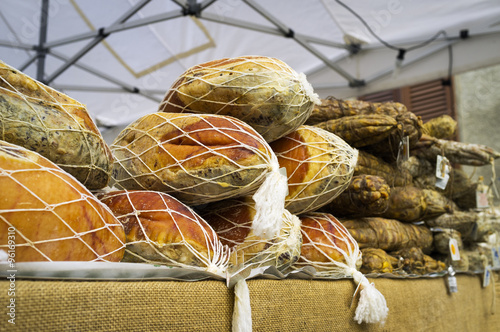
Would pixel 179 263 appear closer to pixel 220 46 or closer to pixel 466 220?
pixel 466 220

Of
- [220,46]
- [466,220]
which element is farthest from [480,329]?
[220,46]

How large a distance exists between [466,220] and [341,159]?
1.52 m

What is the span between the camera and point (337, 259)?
1.41 metres

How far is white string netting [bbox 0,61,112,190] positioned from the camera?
2.77ft

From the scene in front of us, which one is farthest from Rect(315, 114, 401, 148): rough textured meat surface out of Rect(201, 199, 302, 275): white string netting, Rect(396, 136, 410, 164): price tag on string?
Rect(201, 199, 302, 275): white string netting

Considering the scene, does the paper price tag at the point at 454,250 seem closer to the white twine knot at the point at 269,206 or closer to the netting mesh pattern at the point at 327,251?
the netting mesh pattern at the point at 327,251

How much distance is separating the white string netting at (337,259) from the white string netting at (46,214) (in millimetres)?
722

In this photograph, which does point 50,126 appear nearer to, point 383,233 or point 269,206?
point 269,206

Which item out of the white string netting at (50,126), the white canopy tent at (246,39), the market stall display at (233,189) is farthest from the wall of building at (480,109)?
the white string netting at (50,126)

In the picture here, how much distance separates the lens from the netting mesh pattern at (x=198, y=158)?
42.9 inches

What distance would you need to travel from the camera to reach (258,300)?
98 centimetres

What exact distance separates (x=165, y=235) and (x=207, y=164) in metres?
0.20

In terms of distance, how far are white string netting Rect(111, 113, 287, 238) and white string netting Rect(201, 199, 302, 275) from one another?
0.37 ft

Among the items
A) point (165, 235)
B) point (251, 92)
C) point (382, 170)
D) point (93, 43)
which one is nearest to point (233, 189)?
point (165, 235)
